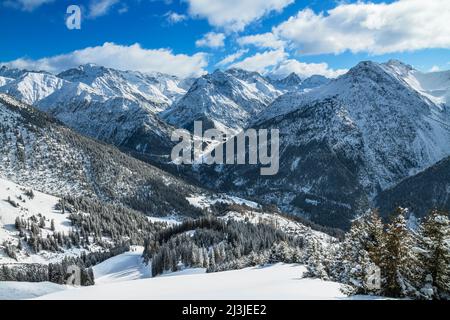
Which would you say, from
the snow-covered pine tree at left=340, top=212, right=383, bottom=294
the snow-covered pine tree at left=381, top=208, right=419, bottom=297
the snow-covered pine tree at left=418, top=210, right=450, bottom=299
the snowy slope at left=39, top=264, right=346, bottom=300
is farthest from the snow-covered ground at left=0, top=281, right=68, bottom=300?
the snow-covered pine tree at left=418, top=210, right=450, bottom=299

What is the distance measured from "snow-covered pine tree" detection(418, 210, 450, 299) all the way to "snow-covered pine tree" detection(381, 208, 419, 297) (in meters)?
0.84

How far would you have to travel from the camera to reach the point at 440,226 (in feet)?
107

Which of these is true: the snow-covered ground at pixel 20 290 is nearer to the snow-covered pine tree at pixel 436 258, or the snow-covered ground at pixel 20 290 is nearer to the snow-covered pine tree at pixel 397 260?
the snow-covered pine tree at pixel 397 260

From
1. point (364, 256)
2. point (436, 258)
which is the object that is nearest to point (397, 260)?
point (436, 258)

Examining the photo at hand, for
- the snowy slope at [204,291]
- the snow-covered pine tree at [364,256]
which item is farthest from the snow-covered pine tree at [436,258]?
the snowy slope at [204,291]

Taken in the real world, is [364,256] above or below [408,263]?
above

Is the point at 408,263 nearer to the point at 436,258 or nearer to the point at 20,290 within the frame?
the point at 436,258

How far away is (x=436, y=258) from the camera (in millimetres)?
33094

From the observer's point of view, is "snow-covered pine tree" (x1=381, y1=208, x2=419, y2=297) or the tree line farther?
"snow-covered pine tree" (x1=381, y1=208, x2=419, y2=297)

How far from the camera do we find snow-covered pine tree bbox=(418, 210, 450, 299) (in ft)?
106

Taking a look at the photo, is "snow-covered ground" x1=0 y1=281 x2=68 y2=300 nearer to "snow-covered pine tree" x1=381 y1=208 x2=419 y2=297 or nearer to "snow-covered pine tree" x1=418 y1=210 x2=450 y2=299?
"snow-covered pine tree" x1=381 y1=208 x2=419 y2=297

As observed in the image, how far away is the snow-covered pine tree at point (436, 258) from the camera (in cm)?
3244

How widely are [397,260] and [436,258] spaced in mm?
2643
